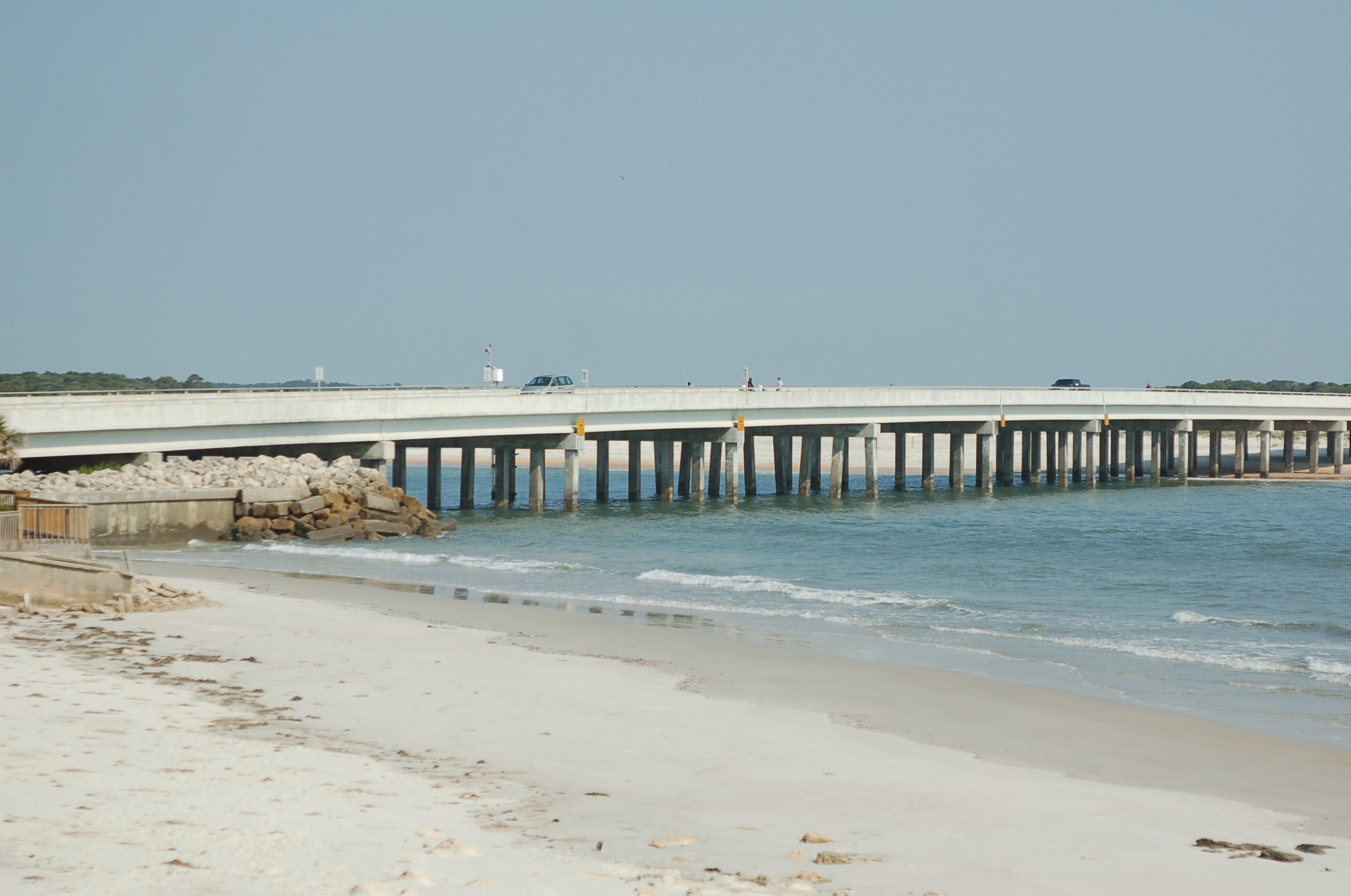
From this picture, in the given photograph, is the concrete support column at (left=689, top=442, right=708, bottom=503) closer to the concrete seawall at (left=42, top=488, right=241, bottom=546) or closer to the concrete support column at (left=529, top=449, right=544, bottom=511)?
the concrete support column at (left=529, top=449, right=544, bottom=511)

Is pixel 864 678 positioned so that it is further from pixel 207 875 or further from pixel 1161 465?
pixel 1161 465

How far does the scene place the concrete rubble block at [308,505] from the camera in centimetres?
3797

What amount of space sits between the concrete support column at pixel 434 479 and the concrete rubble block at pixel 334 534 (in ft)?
43.5

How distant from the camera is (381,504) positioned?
131ft

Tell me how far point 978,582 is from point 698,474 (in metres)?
29.3

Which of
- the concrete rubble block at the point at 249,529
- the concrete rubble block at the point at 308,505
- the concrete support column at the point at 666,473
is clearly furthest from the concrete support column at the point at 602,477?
the concrete rubble block at the point at 249,529

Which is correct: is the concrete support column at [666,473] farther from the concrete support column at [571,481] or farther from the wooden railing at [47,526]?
the wooden railing at [47,526]

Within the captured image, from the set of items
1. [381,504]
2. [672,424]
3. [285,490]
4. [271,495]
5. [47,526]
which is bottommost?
[381,504]

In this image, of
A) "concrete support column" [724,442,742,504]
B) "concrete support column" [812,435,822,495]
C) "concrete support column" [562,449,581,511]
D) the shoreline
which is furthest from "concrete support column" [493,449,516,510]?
the shoreline

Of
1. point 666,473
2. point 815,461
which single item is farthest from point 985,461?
point 666,473

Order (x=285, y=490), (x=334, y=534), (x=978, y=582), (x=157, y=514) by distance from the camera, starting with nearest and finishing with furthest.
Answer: (x=978, y=582)
(x=157, y=514)
(x=285, y=490)
(x=334, y=534)

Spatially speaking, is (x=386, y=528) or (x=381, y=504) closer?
(x=386, y=528)

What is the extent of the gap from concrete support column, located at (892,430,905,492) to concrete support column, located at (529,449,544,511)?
25.2 metres

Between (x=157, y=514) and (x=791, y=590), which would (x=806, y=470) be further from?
(x=791, y=590)
